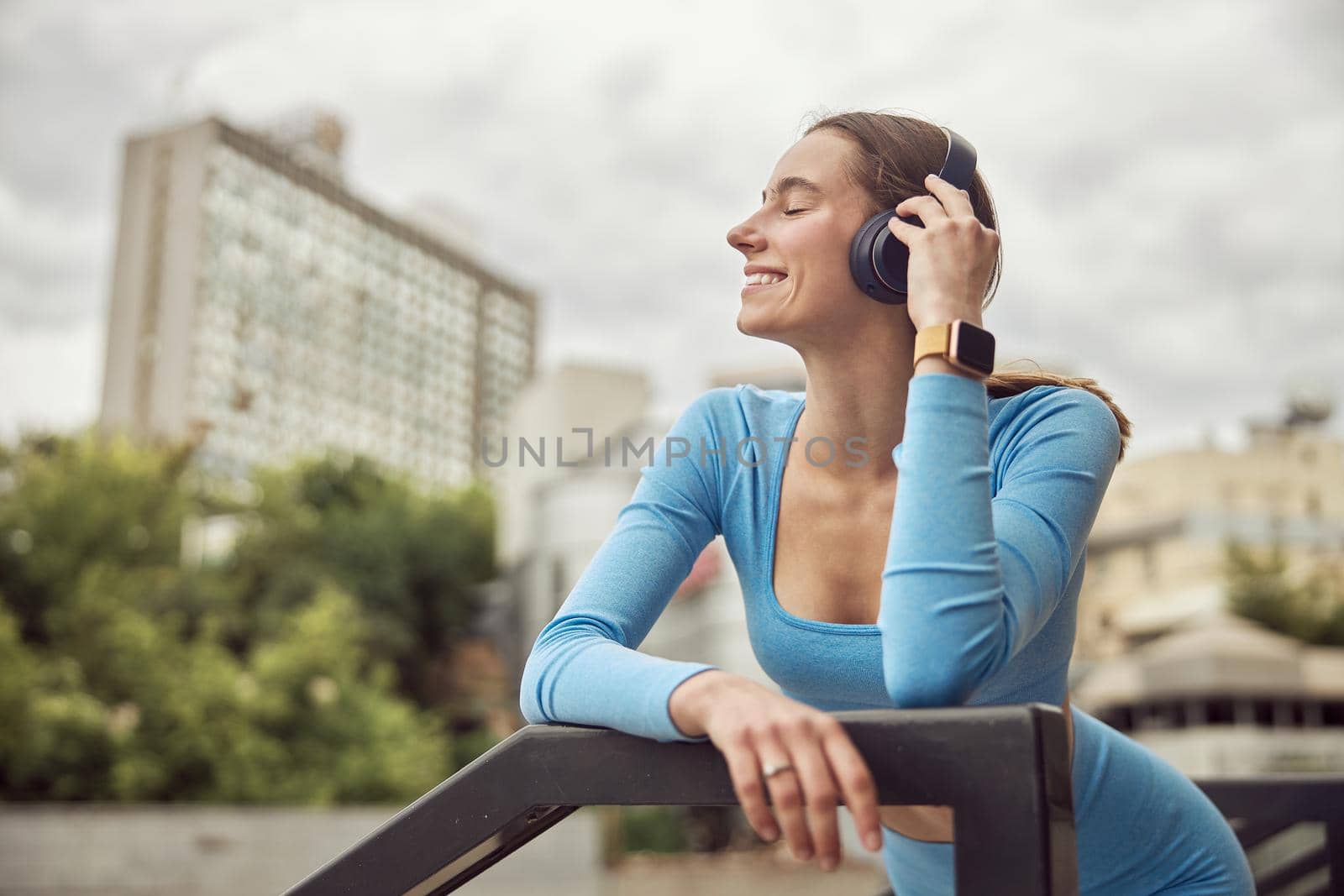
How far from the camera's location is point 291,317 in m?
52.4

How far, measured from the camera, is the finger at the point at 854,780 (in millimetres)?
634

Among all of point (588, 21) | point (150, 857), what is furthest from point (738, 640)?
point (588, 21)

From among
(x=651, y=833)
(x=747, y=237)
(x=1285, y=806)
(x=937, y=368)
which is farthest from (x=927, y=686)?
(x=651, y=833)

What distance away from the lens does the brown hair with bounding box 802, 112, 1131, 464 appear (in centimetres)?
111

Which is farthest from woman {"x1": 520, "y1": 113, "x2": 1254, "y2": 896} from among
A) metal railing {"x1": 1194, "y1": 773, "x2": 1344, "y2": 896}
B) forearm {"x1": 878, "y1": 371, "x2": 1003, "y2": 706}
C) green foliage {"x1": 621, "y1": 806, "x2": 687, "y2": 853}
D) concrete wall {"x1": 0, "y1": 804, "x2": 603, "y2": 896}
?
green foliage {"x1": 621, "y1": 806, "x2": 687, "y2": 853}

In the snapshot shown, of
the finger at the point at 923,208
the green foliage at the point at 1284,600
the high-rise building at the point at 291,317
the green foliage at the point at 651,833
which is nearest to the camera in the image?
the finger at the point at 923,208

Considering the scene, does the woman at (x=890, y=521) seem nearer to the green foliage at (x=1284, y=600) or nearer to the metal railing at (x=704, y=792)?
the metal railing at (x=704, y=792)

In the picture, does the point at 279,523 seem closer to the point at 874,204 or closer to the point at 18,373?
the point at 18,373

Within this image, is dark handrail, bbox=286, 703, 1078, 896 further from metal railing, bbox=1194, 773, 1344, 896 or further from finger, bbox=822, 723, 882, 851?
metal railing, bbox=1194, 773, 1344, 896

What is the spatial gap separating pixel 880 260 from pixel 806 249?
78 mm

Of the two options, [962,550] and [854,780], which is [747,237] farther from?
[854,780]

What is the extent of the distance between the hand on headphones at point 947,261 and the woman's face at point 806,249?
0.08 meters

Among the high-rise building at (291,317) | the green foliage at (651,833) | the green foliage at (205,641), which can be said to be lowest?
the green foliage at (651,833)

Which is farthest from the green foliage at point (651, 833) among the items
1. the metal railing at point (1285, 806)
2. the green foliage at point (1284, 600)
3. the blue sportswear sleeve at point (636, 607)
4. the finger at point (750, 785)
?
the finger at point (750, 785)
